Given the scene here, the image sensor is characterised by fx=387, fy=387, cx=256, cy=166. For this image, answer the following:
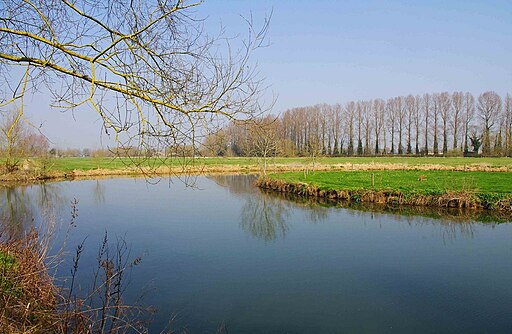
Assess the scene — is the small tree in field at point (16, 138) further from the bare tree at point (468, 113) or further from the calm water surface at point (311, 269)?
the bare tree at point (468, 113)

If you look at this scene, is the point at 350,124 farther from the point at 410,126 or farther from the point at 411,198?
the point at 411,198

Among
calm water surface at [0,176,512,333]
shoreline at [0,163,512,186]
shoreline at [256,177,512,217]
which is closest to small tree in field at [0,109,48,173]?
calm water surface at [0,176,512,333]

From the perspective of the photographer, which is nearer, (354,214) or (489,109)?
(354,214)

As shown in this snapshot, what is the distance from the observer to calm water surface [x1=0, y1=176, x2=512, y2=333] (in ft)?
16.9

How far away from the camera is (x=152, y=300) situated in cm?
570

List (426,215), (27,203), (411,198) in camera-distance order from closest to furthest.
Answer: (426,215) < (411,198) < (27,203)

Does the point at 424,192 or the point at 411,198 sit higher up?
the point at 424,192

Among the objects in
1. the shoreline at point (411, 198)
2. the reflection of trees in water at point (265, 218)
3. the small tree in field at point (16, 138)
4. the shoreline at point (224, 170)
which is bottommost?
the reflection of trees in water at point (265, 218)

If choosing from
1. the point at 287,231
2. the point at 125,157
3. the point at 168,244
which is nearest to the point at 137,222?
the point at 168,244

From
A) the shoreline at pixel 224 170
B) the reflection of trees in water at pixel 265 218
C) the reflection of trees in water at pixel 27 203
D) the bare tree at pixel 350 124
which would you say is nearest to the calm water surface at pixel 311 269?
the reflection of trees in water at pixel 265 218

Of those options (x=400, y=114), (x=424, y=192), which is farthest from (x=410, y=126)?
(x=424, y=192)

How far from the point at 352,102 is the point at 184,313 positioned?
55819 mm

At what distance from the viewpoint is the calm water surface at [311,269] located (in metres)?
5.16

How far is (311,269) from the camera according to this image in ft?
23.9
